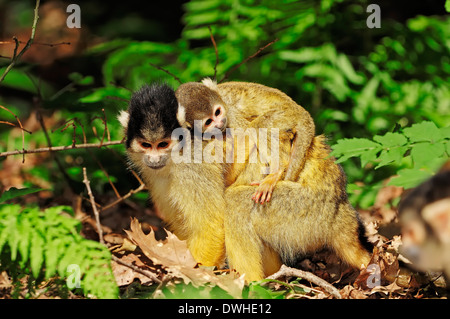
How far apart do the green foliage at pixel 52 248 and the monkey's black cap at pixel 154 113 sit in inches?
43.2

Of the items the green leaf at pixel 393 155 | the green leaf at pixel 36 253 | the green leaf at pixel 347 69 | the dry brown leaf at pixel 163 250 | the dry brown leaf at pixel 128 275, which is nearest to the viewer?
the green leaf at pixel 36 253

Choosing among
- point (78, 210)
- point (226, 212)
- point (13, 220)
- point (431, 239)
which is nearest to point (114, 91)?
point (78, 210)

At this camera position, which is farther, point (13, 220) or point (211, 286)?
point (211, 286)

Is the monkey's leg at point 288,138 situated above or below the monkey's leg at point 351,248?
above

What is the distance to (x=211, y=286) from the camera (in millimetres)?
3504

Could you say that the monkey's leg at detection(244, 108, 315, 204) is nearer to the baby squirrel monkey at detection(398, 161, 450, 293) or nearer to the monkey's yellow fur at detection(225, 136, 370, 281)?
the monkey's yellow fur at detection(225, 136, 370, 281)

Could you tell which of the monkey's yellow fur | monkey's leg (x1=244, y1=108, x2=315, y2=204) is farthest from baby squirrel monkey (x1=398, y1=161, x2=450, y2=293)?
monkey's leg (x1=244, y1=108, x2=315, y2=204)

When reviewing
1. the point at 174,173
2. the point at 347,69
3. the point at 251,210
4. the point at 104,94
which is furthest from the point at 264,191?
the point at 347,69

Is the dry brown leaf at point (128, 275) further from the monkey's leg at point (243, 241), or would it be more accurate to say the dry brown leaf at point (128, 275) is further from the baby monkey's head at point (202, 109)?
the baby monkey's head at point (202, 109)

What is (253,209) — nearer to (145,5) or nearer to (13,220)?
(13,220)

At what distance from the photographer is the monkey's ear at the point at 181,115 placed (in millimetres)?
4003

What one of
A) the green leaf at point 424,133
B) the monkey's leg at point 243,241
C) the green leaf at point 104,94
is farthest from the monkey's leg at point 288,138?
the green leaf at point 104,94

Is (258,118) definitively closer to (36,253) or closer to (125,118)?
(125,118)

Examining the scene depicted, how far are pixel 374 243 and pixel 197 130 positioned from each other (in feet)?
5.97
